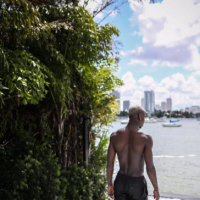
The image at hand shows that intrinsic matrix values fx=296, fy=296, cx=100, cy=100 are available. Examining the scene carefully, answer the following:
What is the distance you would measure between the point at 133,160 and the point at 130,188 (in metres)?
0.24

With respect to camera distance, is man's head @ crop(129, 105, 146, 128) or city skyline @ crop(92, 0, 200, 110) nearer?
man's head @ crop(129, 105, 146, 128)

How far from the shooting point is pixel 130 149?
2586 mm

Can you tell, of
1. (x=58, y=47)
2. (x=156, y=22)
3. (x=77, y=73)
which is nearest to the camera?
(x=58, y=47)

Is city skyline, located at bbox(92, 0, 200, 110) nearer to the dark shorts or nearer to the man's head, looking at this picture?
the man's head

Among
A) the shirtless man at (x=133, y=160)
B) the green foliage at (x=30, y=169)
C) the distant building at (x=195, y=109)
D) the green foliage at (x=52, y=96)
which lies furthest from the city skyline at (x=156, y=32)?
the green foliage at (x=30, y=169)

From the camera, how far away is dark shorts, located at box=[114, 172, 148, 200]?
2.52 m

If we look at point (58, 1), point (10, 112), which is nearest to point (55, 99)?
point (10, 112)

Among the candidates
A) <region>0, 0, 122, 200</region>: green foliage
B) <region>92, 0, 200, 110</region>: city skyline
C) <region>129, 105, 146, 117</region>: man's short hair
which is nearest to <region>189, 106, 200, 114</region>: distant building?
<region>92, 0, 200, 110</region>: city skyline

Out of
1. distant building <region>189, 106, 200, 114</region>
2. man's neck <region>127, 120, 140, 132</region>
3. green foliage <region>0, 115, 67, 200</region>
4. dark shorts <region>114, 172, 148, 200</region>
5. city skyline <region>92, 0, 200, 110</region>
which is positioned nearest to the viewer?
dark shorts <region>114, 172, 148, 200</region>

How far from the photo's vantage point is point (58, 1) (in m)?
4.38

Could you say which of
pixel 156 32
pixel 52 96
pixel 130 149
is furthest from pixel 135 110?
pixel 156 32

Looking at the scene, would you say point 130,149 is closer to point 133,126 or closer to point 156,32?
point 133,126

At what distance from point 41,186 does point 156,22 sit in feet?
39.5

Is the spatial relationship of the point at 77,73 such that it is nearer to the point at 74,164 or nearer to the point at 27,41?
the point at 27,41
